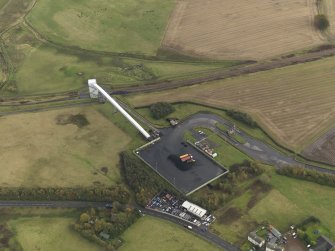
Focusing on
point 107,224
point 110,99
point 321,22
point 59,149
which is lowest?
point 59,149

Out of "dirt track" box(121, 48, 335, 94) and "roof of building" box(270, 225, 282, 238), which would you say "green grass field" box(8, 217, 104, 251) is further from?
"dirt track" box(121, 48, 335, 94)

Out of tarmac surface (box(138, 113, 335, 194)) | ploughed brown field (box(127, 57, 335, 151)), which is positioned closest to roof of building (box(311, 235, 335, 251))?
tarmac surface (box(138, 113, 335, 194))

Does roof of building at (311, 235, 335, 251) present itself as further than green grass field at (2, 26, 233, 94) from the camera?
No

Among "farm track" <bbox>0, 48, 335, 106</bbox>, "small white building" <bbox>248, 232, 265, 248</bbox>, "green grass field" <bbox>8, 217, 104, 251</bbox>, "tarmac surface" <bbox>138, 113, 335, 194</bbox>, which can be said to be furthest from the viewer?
"farm track" <bbox>0, 48, 335, 106</bbox>

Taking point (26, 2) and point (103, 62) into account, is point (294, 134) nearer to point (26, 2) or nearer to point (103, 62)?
point (103, 62)

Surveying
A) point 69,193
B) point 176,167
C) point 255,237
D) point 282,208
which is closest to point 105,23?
point 176,167

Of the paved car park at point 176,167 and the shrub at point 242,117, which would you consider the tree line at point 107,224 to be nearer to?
the paved car park at point 176,167

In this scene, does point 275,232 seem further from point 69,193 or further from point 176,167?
point 69,193

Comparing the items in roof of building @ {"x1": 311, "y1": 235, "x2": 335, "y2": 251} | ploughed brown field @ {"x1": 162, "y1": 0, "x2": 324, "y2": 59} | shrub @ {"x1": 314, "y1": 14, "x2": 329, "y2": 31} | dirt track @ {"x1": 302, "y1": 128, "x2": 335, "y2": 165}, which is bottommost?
roof of building @ {"x1": 311, "y1": 235, "x2": 335, "y2": 251}
